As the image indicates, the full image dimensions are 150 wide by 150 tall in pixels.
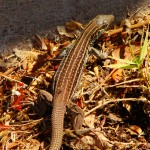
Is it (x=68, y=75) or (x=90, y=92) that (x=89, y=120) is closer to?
(x=90, y=92)

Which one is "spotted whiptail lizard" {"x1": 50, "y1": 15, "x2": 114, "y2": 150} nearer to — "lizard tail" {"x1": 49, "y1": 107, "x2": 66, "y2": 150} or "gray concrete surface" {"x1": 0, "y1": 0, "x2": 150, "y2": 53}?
"lizard tail" {"x1": 49, "y1": 107, "x2": 66, "y2": 150}

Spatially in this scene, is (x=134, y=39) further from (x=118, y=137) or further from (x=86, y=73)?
(x=118, y=137)

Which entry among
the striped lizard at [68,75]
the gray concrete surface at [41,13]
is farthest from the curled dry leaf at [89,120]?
the gray concrete surface at [41,13]

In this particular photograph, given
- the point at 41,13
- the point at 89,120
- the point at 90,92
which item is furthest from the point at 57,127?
the point at 41,13

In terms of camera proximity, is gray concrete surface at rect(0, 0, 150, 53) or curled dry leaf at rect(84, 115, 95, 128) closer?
curled dry leaf at rect(84, 115, 95, 128)

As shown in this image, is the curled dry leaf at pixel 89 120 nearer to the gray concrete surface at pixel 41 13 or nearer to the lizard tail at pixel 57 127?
the lizard tail at pixel 57 127

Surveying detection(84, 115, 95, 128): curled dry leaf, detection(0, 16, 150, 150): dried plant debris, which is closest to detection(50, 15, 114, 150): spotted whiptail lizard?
detection(0, 16, 150, 150): dried plant debris
